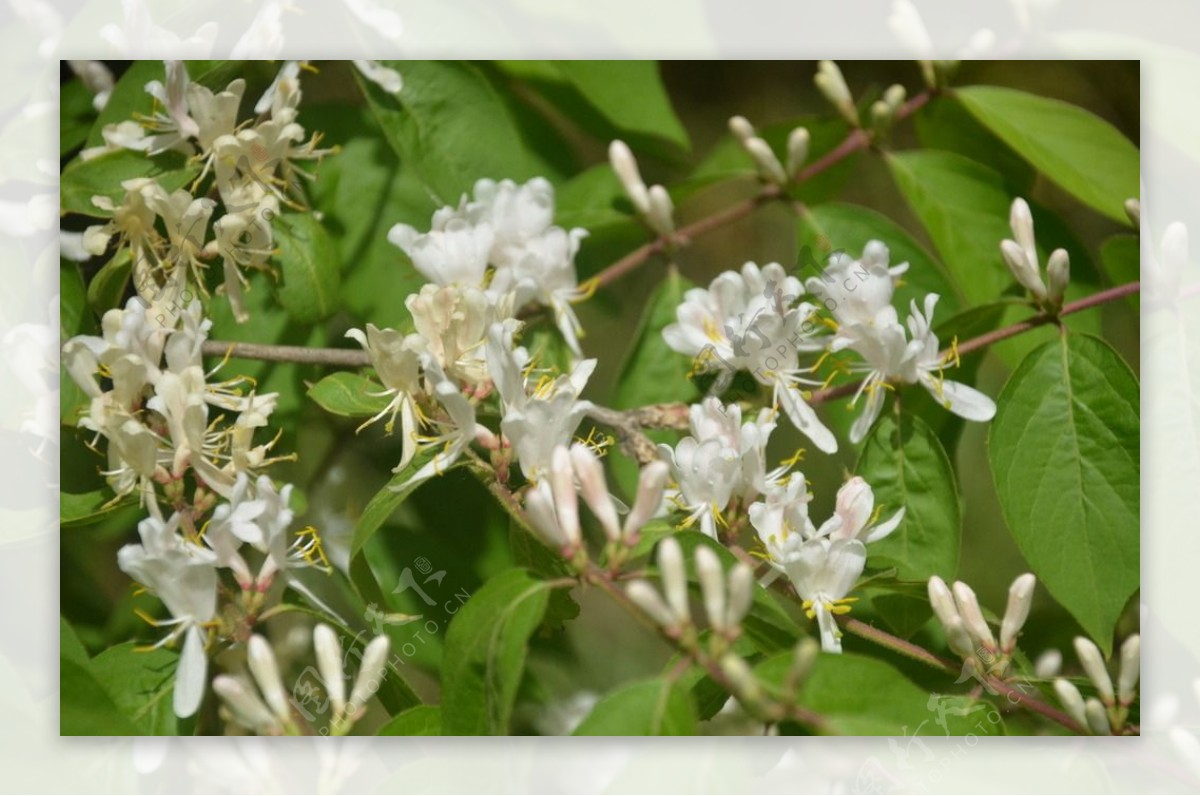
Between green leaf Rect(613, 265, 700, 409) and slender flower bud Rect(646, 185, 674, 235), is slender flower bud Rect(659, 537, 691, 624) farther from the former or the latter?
slender flower bud Rect(646, 185, 674, 235)

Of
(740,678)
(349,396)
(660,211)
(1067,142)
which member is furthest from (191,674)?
(1067,142)

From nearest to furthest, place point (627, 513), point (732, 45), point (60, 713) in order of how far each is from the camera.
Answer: point (627, 513) → point (60, 713) → point (732, 45)

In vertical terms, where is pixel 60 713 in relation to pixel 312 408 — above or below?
below

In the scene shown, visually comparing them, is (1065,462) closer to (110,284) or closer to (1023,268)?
(1023,268)

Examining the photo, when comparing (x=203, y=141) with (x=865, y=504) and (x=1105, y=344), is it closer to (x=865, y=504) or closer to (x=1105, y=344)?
(x=865, y=504)

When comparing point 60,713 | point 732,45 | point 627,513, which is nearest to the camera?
point 627,513

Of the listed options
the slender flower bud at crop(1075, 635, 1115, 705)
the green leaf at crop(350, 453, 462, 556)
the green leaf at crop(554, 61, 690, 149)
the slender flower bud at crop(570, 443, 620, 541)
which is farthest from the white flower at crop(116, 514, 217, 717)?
the slender flower bud at crop(1075, 635, 1115, 705)

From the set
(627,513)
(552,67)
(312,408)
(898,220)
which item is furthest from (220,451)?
(898,220)

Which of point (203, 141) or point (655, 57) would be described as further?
point (655, 57)
